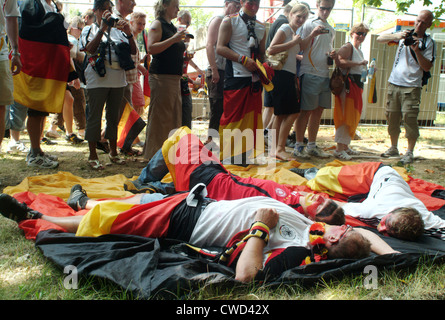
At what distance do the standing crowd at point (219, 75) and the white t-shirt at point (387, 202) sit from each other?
1.84 m

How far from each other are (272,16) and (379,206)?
753 cm

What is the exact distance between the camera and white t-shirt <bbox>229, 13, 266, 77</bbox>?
4.68m

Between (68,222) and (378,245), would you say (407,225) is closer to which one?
(378,245)

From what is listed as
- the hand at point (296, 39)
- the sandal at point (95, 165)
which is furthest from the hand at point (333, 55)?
the sandal at point (95, 165)

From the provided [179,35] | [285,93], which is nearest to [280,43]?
[285,93]

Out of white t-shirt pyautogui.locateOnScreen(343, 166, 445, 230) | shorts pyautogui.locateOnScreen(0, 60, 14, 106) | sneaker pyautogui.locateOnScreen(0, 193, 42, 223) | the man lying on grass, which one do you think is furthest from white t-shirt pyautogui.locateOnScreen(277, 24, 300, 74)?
sneaker pyautogui.locateOnScreen(0, 193, 42, 223)

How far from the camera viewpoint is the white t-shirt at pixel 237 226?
248cm

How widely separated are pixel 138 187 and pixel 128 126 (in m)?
1.86

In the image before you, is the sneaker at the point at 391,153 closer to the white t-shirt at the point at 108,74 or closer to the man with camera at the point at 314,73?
the man with camera at the point at 314,73

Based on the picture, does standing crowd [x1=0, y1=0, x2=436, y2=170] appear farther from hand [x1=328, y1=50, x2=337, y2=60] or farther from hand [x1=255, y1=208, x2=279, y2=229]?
hand [x1=255, y1=208, x2=279, y2=229]

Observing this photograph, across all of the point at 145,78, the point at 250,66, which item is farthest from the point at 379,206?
the point at 145,78

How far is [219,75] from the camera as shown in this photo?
553 centimetres
